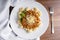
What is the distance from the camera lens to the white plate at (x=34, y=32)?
894 millimetres

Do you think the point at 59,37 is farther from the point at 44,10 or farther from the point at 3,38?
the point at 3,38

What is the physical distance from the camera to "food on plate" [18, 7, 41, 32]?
90cm

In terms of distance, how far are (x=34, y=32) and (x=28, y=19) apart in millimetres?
77

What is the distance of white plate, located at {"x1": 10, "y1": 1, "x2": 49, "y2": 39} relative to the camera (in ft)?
2.93

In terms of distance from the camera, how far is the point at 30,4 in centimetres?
93

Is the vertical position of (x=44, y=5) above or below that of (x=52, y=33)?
above

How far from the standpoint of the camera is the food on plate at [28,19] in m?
0.90

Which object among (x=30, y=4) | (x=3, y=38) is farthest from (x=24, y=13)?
(x=3, y=38)

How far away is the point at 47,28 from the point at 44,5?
5.4 inches

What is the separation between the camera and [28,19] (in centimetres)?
90

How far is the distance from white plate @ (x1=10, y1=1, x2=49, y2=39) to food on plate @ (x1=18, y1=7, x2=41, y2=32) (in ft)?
0.07

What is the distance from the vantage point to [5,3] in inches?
37.9

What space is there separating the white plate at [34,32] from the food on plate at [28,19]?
2 centimetres

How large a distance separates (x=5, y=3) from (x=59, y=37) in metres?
0.36
